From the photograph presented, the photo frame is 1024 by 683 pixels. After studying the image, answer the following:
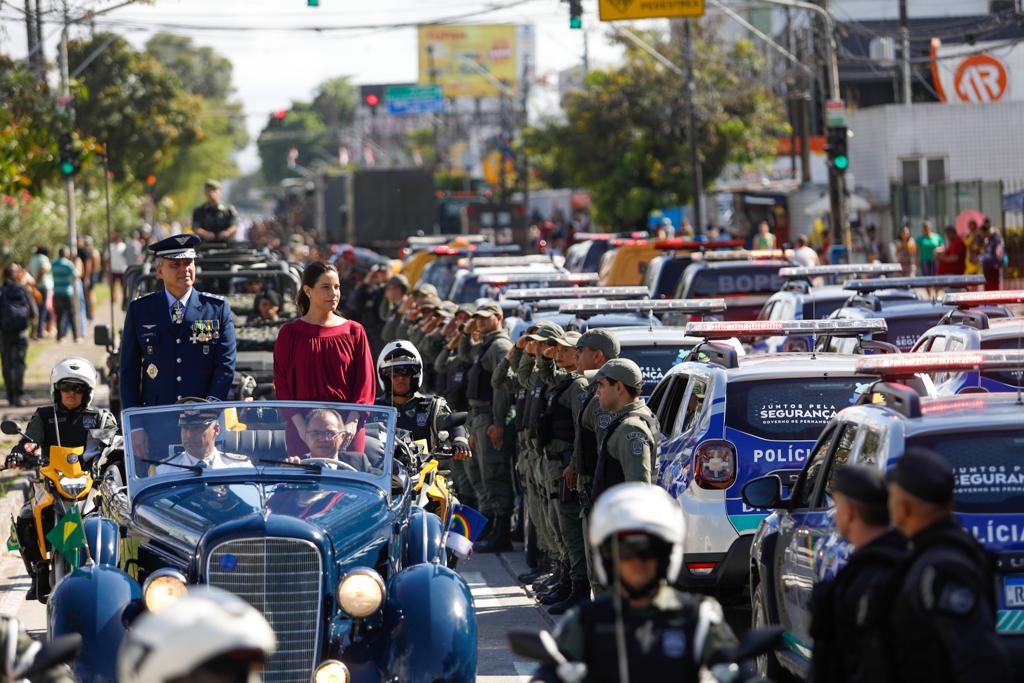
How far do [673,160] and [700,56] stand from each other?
322 cm

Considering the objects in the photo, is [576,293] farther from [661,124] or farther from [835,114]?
[661,124]

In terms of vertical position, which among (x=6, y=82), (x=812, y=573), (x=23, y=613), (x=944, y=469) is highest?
(x=6, y=82)

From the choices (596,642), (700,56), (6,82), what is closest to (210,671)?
(596,642)

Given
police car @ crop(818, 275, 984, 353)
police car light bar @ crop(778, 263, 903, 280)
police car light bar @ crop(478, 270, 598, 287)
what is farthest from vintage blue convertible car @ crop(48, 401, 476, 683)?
police car light bar @ crop(478, 270, 598, 287)

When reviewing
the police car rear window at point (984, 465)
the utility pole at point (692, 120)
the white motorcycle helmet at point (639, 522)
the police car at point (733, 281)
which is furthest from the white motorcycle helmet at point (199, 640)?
the utility pole at point (692, 120)

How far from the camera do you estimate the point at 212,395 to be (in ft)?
36.1

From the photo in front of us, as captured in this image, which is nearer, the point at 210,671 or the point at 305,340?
the point at 210,671

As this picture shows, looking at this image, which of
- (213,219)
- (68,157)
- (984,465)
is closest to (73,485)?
(984,465)

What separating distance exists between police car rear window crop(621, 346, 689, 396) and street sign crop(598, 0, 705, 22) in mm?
17150

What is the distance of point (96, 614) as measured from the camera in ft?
25.2

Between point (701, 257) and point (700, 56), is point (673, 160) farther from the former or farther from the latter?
point (701, 257)

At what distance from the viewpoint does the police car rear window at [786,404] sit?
36.0 feet

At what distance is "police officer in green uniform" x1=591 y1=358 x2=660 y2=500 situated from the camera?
1008 cm

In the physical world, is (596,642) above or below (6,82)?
below
